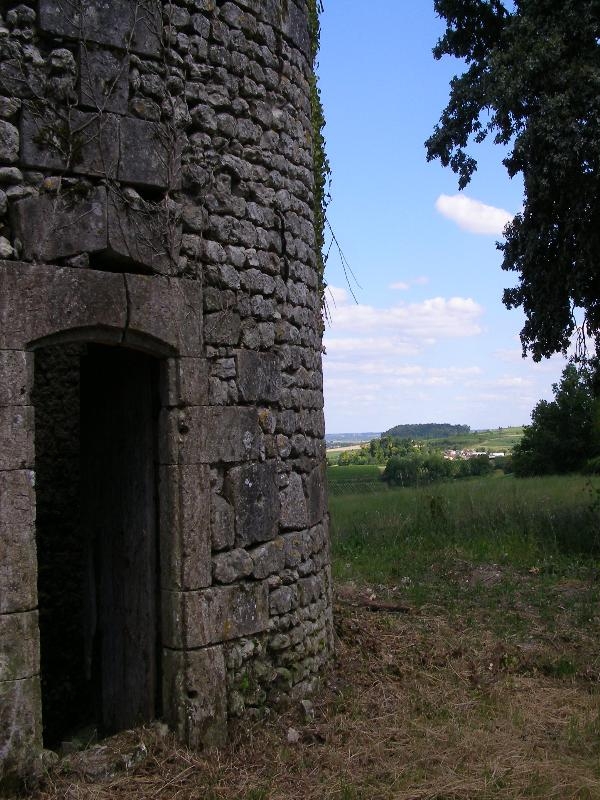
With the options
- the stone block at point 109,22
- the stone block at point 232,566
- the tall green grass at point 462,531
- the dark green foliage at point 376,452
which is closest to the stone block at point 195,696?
the stone block at point 232,566

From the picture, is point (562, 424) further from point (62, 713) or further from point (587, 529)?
point (62, 713)

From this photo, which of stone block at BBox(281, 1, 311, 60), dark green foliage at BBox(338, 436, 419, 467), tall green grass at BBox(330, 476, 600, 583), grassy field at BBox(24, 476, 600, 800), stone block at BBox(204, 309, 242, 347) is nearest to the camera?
grassy field at BBox(24, 476, 600, 800)

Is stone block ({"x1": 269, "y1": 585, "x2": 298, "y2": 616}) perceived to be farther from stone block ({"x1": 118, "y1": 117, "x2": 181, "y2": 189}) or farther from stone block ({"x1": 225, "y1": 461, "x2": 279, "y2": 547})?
stone block ({"x1": 118, "y1": 117, "x2": 181, "y2": 189})

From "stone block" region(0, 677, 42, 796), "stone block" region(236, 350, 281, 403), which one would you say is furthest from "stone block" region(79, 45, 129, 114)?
"stone block" region(0, 677, 42, 796)

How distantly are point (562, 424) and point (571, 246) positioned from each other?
429 inches

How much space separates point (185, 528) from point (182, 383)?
0.81 meters

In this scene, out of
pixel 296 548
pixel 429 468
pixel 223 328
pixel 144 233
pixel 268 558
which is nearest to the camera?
pixel 144 233

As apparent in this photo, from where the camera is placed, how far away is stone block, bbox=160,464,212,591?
4727 mm

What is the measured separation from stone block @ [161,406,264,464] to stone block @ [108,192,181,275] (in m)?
0.83

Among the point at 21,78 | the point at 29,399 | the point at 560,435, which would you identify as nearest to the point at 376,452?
the point at 560,435

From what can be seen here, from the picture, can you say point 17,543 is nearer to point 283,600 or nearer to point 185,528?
point 185,528

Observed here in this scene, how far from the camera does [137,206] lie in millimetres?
4652

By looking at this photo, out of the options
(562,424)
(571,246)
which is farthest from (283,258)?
(562,424)

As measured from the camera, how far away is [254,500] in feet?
16.9
